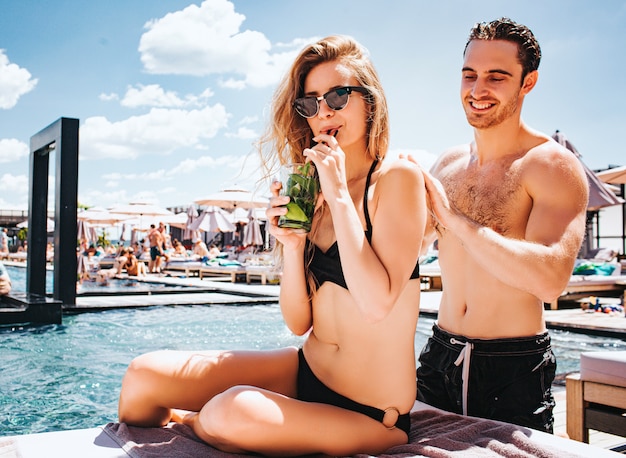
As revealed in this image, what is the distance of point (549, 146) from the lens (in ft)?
7.61

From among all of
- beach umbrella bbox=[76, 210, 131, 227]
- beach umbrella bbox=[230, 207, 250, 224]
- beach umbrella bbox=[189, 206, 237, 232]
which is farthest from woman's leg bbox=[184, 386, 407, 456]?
beach umbrella bbox=[230, 207, 250, 224]

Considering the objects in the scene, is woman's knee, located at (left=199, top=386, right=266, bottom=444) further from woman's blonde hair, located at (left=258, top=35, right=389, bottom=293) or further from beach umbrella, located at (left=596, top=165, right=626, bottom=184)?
beach umbrella, located at (left=596, top=165, right=626, bottom=184)

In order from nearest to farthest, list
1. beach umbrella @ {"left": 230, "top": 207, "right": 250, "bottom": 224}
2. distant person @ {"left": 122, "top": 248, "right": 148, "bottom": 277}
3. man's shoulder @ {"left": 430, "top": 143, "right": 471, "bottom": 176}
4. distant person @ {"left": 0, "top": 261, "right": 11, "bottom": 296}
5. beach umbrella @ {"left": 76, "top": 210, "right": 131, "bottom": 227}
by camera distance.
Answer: man's shoulder @ {"left": 430, "top": 143, "right": 471, "bottom": 176}, distant person @ {"left": 0, "top": 261, "right": 11, "bottom": 296}, distant person @ {"left": 122, "top": 248, "right": 148, "bottom": 277}, beach umbrella @ {"left": 76, "top": 210, "right": 131, "bottom": 227}, beach umbrella @ {"left": 230, "top": 207, "right": 250, "bottom": 224}

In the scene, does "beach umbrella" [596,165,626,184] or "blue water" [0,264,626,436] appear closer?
"blue water" [0,264,626,436]

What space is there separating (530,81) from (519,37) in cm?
19

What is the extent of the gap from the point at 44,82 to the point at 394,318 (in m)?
22.7

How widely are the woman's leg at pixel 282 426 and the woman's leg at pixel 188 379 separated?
0.19m

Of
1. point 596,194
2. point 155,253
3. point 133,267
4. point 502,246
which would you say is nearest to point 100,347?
point 502,246

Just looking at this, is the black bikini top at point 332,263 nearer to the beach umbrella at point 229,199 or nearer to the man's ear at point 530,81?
the man's ear at point 530,81

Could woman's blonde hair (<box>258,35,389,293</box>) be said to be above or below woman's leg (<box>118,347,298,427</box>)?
above

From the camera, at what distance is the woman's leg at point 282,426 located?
1.59 m

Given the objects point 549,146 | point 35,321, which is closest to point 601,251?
point 35,321

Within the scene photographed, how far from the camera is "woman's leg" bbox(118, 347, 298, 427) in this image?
6.23 feet

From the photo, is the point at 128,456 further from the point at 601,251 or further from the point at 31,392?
the point at 601,251
